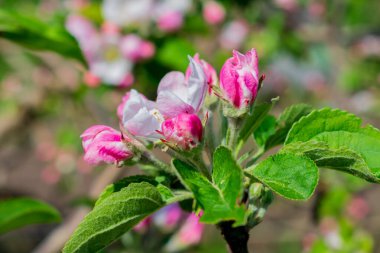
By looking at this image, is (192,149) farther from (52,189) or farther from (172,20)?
(52,189)

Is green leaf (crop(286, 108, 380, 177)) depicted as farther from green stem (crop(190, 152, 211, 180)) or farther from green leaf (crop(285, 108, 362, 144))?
green stem (crop(190, 152, 211, 180))

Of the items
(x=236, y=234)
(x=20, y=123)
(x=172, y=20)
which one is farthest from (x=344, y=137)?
(x=20, y=123)

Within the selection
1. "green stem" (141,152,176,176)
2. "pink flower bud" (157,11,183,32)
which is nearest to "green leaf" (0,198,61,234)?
"green stem" (141,152,176,176)

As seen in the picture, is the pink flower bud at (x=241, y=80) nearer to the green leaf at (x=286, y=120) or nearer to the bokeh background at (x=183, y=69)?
the green leaf at (x=286, y=120)

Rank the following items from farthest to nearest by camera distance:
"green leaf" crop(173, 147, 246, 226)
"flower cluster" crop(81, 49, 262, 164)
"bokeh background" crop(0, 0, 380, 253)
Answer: "bokeh background" crop(0, 0, 380, 253), "flower cluster" crop(81, 49, 262, 164), "green leaf" crop(173, 147, 246, 226)

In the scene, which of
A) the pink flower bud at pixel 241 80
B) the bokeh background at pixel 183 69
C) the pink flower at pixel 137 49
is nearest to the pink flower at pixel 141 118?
the pink flower bud at pixel 241 80
